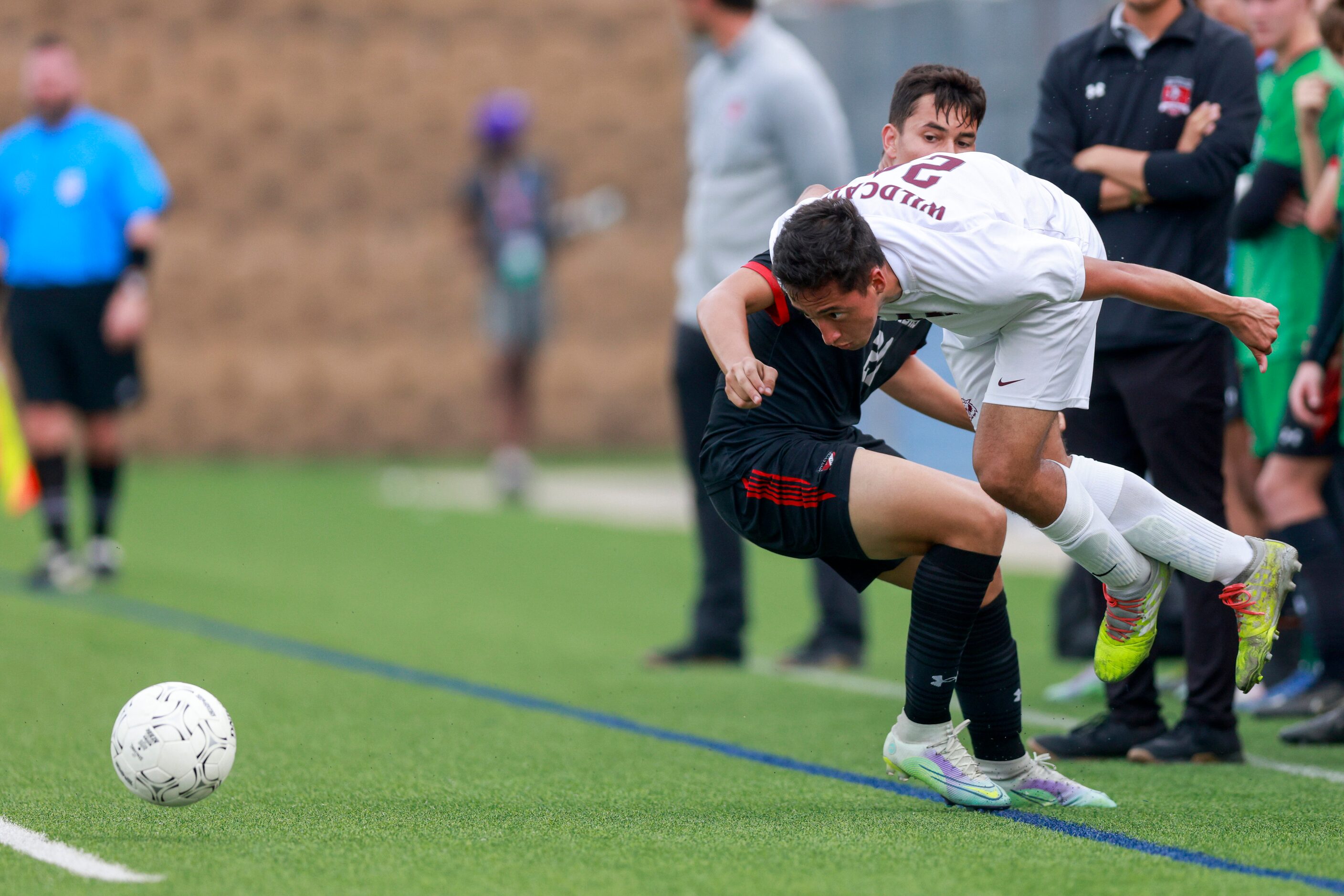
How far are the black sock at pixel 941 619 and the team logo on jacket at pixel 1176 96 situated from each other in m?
1.48

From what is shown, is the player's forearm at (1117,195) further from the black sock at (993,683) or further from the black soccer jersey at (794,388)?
the black sock at (993,683)

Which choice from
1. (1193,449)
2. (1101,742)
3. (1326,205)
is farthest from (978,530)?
(1326,205)

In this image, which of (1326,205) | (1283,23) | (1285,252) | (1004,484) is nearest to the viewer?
(1004,484)

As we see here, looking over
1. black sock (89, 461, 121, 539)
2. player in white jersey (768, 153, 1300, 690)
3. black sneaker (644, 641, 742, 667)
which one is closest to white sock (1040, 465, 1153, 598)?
player in white jersey (768, 153, 1300, 690)

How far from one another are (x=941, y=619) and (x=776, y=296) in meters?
0.80

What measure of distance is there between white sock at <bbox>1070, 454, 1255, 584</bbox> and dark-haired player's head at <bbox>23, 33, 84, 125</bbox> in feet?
19.2

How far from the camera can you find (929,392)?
4102mm

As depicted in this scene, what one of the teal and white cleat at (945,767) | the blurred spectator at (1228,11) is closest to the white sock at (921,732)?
the teal and white cleat at (945,767)

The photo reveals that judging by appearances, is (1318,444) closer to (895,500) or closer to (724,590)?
(895,500)

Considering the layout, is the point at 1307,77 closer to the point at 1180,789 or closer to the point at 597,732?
the point at 1180,789

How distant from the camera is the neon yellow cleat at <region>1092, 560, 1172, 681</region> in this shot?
390cm

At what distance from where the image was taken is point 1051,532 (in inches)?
151

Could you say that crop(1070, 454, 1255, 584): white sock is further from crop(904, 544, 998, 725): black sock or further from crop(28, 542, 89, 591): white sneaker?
crop(28, 542, 89, 591): white sneaker

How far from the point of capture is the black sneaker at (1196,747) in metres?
4.30
